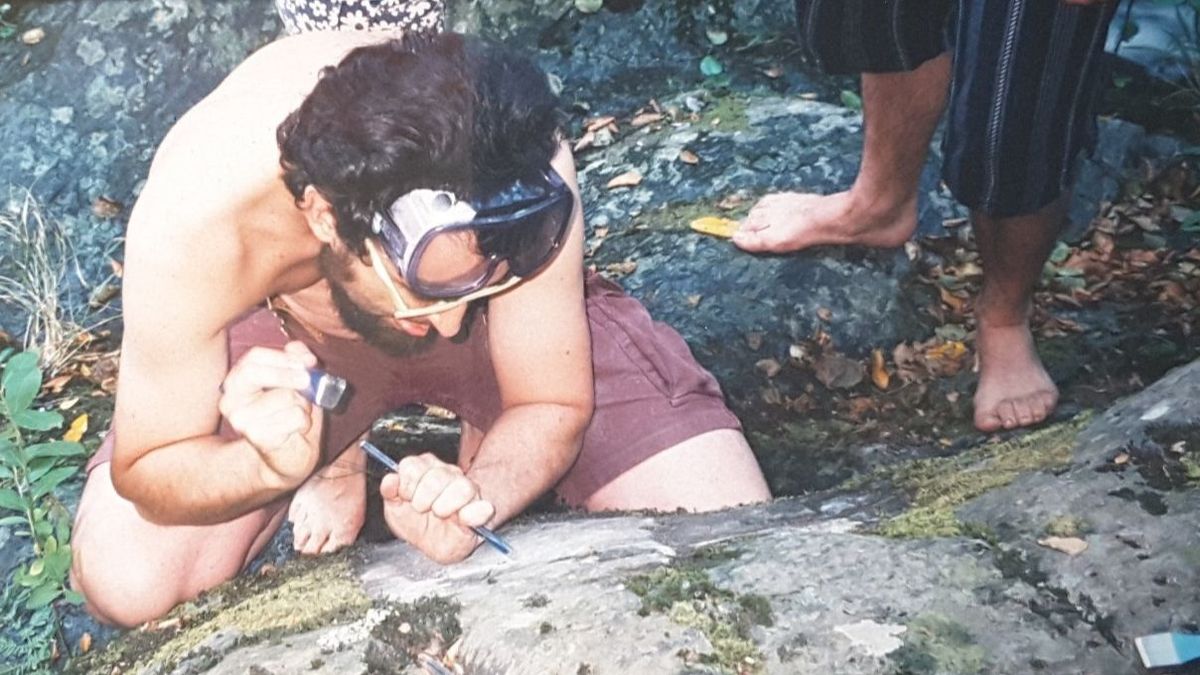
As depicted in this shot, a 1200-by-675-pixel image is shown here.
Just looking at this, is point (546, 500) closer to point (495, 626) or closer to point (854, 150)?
point (495, 626)

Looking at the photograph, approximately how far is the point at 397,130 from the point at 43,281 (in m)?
0.48

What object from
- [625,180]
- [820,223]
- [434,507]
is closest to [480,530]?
[434,507]

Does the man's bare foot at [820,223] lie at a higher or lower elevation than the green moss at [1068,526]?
lower

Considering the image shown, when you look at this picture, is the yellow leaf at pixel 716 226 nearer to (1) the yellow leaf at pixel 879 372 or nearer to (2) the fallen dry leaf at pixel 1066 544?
→ (1) the yellow leaf at pixel 879 372

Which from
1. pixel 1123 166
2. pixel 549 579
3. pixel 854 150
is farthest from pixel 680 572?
pixel 1123 166

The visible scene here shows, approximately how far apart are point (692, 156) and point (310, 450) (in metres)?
0.90

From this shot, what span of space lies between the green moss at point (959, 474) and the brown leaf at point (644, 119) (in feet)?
2.00

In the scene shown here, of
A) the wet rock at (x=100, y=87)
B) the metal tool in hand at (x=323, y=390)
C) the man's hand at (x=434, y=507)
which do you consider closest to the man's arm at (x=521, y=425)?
the man's hand at (x=434, y=507)

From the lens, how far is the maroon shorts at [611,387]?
1661 mm

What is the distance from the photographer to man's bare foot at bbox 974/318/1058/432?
1954 millimetres

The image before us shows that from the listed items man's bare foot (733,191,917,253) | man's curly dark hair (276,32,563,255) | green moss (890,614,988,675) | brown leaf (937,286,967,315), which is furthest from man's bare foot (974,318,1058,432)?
man's curly dark hair (276,32,563,255)

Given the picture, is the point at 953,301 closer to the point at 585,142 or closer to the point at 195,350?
the point at 585,142

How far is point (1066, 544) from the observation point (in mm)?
1235

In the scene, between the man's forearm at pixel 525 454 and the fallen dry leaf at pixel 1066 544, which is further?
the man's forearm at pixel 525 454
